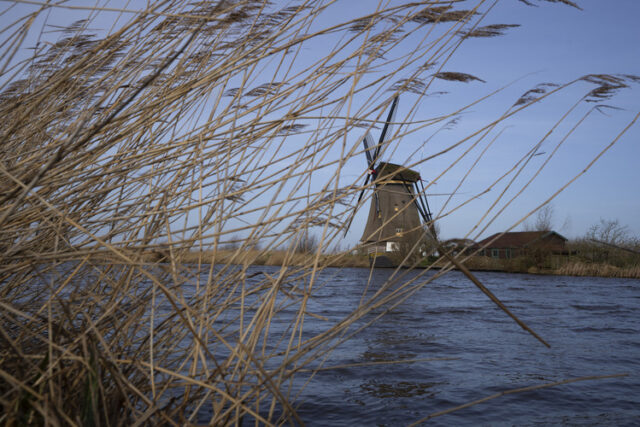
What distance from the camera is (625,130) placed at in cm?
133

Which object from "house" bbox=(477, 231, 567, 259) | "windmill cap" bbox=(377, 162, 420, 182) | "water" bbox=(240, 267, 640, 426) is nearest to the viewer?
"windmill cap" bbox=(377, 162, 420, 182)

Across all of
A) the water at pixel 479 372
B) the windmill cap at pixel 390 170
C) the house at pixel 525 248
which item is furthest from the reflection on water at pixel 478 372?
the house at pixel 525 248

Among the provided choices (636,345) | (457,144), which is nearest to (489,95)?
(457,144)

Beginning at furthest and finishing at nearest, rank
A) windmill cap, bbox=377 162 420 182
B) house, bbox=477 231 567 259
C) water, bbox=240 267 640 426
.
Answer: house, bbox=477 231 567 259
water, bbox=240 267 640 426
windmill cap, bbox=377 162 420 182

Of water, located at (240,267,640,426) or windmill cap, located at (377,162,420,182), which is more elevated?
windmill cap, located at (377,162,420,182)

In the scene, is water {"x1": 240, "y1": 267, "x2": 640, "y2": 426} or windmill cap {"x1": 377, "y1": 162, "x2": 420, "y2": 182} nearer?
windmill cap {"x1": 377, "y1": 162, "x2": 420, "y2": 182}

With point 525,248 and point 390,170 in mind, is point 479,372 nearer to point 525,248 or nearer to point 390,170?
point 390,170

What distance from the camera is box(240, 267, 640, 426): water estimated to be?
127 inches

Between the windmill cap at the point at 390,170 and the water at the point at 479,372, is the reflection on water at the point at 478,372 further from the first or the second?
the windmill cap at the point at 390,170

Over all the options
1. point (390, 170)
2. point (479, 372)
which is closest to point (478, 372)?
point (479, 372)

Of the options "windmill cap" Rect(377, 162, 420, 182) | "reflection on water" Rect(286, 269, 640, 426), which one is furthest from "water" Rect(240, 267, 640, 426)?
"windmill cap" Rect(377, 162, 420, 182)

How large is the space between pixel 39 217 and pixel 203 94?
801mm

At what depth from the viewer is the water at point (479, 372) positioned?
10.6ft

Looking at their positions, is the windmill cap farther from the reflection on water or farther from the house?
the house
